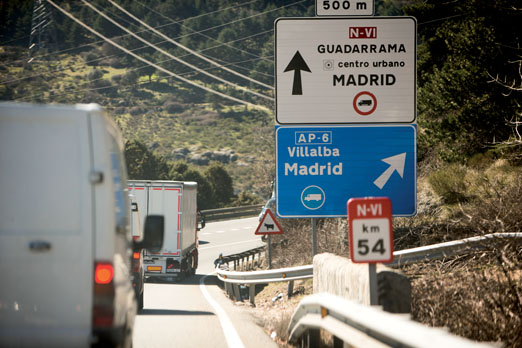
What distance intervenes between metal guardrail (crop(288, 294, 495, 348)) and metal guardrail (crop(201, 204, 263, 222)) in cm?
5541

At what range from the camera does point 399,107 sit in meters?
10.4

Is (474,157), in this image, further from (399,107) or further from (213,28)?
(213,28)

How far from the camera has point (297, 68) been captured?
1038 centimetres

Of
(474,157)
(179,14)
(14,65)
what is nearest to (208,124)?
(14,65)

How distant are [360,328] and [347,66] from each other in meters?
5.48

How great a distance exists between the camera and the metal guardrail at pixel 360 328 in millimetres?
3752

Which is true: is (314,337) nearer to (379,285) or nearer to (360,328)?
(379,285)

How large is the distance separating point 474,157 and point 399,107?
1501cm

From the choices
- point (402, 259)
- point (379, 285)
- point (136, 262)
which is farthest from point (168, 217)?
point (379, 285)

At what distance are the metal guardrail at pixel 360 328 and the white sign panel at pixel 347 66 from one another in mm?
3366

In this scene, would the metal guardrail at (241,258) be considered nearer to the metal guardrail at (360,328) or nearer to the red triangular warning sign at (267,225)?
the red triangular warning sign at (267,225)

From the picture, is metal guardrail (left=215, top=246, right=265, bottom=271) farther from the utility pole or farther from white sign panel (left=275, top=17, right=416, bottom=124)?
the utility pole

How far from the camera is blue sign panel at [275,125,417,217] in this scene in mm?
10492

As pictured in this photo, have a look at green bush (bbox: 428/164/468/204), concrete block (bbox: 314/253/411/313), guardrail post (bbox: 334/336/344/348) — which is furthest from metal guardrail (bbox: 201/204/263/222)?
guardrail post (bbox: 334/336/344/348)
